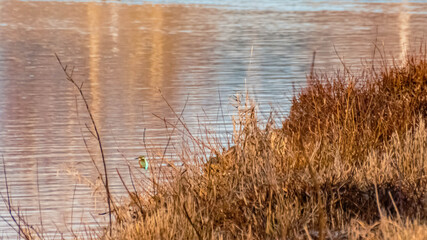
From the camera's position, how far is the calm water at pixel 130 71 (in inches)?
306

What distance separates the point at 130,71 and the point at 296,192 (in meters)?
11.4

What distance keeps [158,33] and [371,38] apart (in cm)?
610

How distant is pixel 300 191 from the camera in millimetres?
5016

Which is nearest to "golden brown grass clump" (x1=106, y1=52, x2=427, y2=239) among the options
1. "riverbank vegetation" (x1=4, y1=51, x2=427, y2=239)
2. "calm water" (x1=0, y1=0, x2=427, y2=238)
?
"riverbank vegetation" (x1=4, y1=51, x2=427, y2=239)

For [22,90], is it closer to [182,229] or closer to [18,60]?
[18,60]

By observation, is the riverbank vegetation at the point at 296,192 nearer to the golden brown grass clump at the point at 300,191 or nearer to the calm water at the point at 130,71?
the golden brown grass clump at the point at 300,191

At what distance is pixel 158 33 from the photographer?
25.6 metres

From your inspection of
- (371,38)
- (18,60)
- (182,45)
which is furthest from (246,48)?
(18,60)

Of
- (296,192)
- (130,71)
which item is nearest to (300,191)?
(296,192)

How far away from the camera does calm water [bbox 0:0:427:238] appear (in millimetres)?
7777

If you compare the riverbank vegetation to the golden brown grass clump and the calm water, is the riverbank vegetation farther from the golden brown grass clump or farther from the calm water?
the calm water

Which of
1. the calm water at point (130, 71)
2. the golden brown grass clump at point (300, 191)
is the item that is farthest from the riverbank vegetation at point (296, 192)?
the calm water at point (130, 71)

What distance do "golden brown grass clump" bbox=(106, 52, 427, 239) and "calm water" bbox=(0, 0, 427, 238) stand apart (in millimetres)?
658

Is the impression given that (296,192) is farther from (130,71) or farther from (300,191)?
(130,71)
